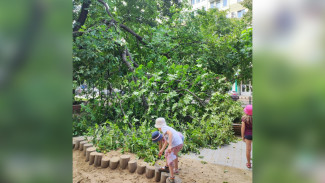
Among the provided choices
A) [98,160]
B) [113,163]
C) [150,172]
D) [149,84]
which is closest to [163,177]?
[150,172]

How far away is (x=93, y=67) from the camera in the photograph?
244 inches

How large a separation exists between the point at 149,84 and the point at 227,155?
9.57ft

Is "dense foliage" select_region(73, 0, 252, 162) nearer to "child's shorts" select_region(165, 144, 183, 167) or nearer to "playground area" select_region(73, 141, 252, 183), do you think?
"playground area" select_region(73, 141, 252, 183)

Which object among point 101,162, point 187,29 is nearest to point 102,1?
point 187,29

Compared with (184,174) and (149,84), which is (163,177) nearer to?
(184,174)

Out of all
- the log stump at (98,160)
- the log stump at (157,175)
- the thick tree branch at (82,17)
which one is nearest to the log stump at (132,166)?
the log stump at (157,175)

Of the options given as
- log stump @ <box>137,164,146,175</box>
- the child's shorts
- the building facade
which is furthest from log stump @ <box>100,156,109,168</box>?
the building facade

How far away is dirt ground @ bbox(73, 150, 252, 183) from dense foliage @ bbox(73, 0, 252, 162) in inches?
27.8

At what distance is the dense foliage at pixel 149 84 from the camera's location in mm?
5277

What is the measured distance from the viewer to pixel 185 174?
143 inches

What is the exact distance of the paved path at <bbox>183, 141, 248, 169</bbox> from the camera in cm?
416
